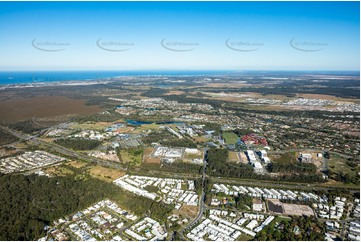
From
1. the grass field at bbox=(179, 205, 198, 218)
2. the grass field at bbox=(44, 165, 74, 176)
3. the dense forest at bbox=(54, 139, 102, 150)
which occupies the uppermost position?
the dense forest at bbox=(54, 139, 102, 150)

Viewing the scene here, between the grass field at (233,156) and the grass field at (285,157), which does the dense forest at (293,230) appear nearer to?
the grass field at (285,157)

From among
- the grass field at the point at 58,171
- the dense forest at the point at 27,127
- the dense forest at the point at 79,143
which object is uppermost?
the dense forest at the point at 27,127

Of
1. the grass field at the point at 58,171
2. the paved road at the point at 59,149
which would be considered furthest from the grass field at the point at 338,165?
the grass field at the point at 58,171

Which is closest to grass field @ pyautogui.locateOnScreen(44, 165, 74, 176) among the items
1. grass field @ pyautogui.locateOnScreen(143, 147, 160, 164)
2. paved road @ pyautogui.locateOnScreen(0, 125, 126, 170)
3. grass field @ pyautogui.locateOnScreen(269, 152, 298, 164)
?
paved road @ pyautogui.locateOnScreen(0, 125, 126, 170)

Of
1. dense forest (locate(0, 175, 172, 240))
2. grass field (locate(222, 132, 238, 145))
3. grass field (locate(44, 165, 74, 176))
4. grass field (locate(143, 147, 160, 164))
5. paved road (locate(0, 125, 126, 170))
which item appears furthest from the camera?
grass field (locate(222, 132, 238, 145))

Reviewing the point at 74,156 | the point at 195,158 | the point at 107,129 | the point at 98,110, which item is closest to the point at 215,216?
the point at 195,158

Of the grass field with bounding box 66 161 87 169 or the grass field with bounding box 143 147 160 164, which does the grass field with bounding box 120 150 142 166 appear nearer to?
the grass field with bounding box 143 147 160 164
